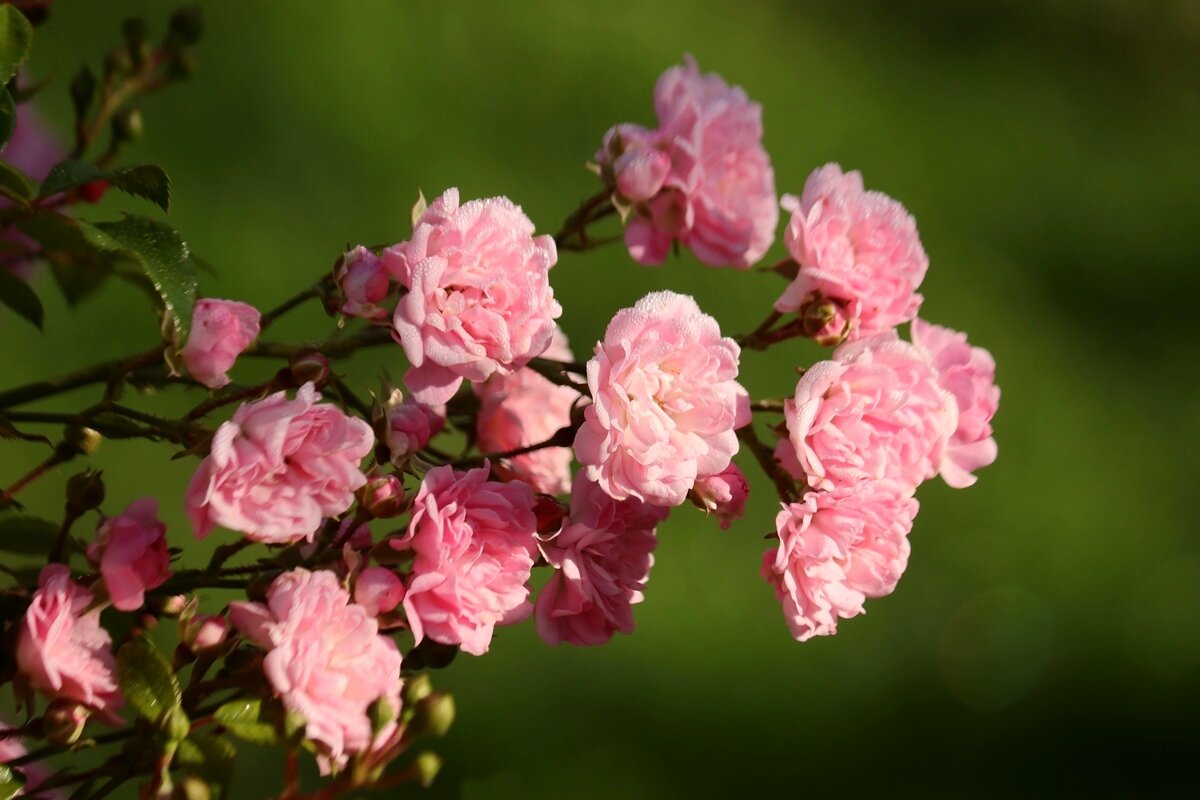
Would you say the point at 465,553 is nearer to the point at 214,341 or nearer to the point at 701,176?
the point at 214,341

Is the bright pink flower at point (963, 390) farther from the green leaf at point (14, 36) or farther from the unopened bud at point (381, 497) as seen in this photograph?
the green leaf at point (14, 36)

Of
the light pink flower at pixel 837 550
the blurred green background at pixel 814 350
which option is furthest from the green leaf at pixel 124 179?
the blurred green background at pixel 814 350

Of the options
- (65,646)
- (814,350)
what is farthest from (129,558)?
(814,350)

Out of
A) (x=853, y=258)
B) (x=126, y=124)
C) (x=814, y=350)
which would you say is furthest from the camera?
(x=814, y=350)

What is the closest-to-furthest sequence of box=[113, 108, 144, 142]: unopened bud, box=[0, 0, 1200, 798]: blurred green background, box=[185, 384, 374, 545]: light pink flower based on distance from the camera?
1. box=[185, 384, 374, 545]: light pink flower
2. box=[113, 108, 144, 142]: unopened bud
3. box=[0, 0, 1200, 798]: blurred green background

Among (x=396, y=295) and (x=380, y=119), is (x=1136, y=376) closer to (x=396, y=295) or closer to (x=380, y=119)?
(x=380, y=119)

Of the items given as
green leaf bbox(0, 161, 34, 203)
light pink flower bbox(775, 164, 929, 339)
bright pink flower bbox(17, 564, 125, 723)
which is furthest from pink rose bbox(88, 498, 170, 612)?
light pink flower bbox(775, 164, 929, 339)

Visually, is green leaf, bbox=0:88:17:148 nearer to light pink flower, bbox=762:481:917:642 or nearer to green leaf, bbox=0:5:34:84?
green leaf, bbox=0:5:34:84
